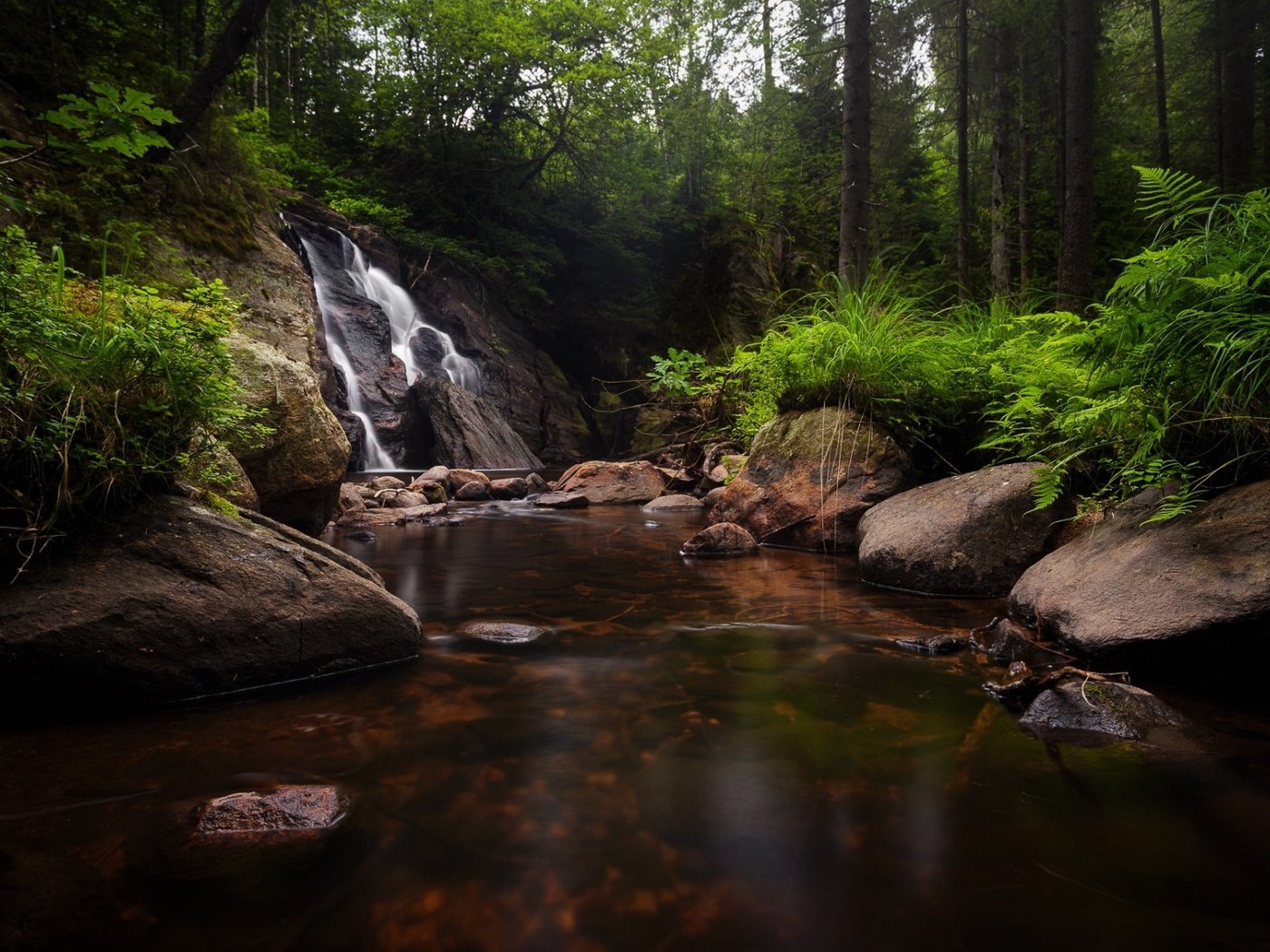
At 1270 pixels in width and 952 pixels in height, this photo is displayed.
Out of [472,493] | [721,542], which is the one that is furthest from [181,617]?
[472,493]

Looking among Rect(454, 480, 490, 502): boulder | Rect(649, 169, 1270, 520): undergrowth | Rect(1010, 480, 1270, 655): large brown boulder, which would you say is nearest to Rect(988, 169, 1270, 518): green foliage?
Rect(649, 169, 1270, 520): undergrowth

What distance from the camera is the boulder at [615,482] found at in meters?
10.1

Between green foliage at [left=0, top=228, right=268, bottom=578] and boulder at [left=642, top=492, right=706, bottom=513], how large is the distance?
630 centimetres

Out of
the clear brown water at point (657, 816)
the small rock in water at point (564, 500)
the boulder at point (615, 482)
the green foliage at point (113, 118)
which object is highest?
the green foliage at point (113, 118)

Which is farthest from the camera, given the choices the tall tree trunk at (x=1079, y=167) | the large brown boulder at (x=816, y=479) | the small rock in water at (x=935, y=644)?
the tall tree trunk at (x=1079, y=167)

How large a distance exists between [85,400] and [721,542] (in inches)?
168

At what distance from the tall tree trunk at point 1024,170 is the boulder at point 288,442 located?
12311mm

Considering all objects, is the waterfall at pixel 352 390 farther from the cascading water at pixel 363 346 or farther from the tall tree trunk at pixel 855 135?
the tall tree trunk at pixel 855 135

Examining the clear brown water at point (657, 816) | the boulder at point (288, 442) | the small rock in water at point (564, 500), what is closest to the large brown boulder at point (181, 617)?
the clear brown water at point (657, 816)

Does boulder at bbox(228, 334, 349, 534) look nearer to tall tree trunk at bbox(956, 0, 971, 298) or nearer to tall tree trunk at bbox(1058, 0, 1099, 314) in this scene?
tall tree trunk at bbox(1058, 0, 1099, 314)

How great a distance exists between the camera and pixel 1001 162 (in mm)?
13234

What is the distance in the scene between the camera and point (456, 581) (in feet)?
16.0

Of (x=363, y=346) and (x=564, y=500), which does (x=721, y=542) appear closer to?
(x=564, y=500)

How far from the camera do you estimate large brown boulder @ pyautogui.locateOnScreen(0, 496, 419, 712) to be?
7.61 ft
